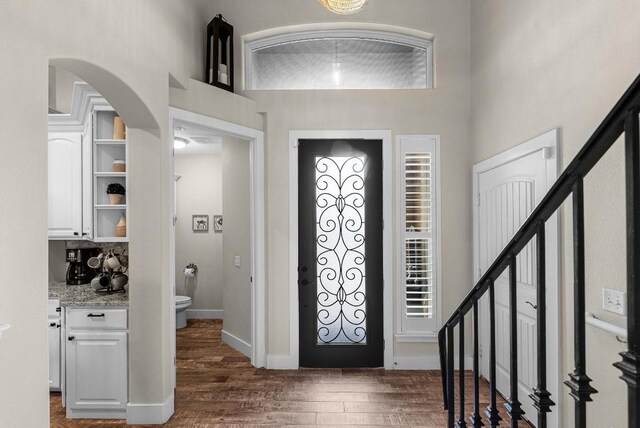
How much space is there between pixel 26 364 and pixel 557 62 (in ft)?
10.4

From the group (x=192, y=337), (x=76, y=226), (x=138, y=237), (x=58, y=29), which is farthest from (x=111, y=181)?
(x=192, y=337)

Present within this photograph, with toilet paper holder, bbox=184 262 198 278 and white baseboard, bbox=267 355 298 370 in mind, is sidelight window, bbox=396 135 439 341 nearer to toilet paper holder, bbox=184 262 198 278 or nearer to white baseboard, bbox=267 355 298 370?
white baseboard, bbox=267 355 298 370

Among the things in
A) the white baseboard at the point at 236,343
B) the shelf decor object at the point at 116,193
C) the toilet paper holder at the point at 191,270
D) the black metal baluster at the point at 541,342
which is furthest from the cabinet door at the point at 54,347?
the black metal baluster at the point at 541,342

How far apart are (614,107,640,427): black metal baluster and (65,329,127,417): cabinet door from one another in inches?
120

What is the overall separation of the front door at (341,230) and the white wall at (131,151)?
1.39 m

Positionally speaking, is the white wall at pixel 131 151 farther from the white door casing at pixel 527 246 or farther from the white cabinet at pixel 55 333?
the white door casing at pixel 527 246

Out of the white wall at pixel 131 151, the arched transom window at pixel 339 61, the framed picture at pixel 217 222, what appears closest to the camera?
the white wall at pixel 131 151

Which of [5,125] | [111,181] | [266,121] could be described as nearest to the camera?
[5,125]

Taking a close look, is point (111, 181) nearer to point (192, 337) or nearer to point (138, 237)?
point (138, 237)

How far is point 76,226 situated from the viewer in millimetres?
3621

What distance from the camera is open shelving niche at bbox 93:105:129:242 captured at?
3.42 meters

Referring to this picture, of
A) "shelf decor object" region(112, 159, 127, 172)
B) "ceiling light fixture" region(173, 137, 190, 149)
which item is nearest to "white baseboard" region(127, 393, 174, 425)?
"shelf decor object" region(112, 159, 127, 172)

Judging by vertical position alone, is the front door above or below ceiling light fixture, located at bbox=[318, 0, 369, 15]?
below

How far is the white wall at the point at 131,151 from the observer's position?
5.53 feet
